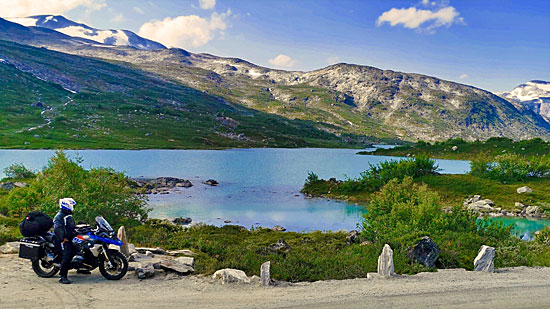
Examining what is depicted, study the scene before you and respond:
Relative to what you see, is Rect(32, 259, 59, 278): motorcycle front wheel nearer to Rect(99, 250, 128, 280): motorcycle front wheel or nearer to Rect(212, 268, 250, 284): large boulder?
Rect(99, 250, 128, 280): motorcycle front wheel

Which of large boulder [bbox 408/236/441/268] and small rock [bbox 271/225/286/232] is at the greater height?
large boulder [bbox 408/236/441/268]

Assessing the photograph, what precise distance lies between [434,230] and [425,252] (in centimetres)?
540

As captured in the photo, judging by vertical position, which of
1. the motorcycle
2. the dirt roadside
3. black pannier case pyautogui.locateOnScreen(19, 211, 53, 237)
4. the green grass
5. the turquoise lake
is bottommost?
the turquoise lake

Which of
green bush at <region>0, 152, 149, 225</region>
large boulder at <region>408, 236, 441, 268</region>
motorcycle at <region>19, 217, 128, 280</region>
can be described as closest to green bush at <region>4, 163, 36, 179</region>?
green bush at <region>0, 152, 149, 225</region>

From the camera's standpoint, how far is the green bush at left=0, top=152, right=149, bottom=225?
84.9 ft

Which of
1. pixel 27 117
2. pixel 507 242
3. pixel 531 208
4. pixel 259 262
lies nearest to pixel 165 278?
pixel 259 262

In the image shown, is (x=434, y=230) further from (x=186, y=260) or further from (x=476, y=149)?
(x=476, y=149)

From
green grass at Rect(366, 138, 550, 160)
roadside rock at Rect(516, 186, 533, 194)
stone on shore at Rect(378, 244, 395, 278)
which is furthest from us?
green grass at Rect(366, 138, 550, 160)

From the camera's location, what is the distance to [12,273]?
15.1 metres

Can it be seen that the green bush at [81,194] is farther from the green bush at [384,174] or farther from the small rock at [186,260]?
the green bush at [384,174]

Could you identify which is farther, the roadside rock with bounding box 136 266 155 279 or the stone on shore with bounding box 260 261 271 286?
the roadside rock with bounding box 136 266 155 279

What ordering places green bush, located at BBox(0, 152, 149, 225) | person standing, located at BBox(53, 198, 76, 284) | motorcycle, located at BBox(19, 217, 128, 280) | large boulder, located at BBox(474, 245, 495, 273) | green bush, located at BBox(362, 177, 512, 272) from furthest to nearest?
green bush, located at BBox(0, 152, 149, 225) → green bush, located at BBox(362, 177, 512, 272) → large boulder, located at BBox(474, 245, 495, 273) → motorcycle, located at BBox(19, 217, 128, 280) → person standing, located at BBox(53, 198, 76, 284)

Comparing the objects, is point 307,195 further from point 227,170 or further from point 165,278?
point 165,278

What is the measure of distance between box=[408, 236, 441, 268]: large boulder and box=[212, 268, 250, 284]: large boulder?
9.50m
